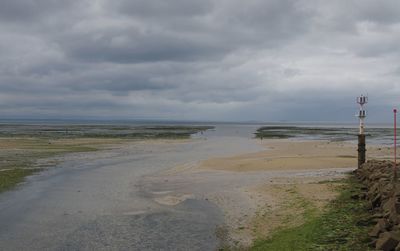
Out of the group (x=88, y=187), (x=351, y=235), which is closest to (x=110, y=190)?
(x=88, y=187)

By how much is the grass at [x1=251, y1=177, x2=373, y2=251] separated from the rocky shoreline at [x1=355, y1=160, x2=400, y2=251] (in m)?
0.32

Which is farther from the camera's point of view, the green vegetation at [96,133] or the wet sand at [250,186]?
the green vegetation at [96,133]

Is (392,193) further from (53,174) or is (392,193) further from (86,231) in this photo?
(53,174)

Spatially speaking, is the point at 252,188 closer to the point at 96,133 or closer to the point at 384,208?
the point at 384,208

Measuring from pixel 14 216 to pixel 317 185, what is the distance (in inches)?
531

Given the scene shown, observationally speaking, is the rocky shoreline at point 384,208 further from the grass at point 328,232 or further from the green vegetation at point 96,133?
the green vegetation at point 96,133

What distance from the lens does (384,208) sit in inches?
482

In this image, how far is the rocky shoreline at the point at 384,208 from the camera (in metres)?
9.08

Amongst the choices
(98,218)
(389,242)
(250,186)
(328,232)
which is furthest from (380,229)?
(250,186)

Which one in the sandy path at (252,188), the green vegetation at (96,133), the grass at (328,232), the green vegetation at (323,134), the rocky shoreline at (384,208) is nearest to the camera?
the rocky shoreline at (384,208)

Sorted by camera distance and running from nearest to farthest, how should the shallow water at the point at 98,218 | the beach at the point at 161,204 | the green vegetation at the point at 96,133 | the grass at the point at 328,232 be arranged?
the grass at the point at 328,232 < the shallow water at the point at 98,218 < the beach at the point at 161,204 < the green vegetation at the point at 96,133

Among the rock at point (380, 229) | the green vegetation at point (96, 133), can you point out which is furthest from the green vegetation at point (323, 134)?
the rock at point (380, 229)

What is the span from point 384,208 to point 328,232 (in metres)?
1.93

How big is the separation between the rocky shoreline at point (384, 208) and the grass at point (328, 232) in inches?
12.4
